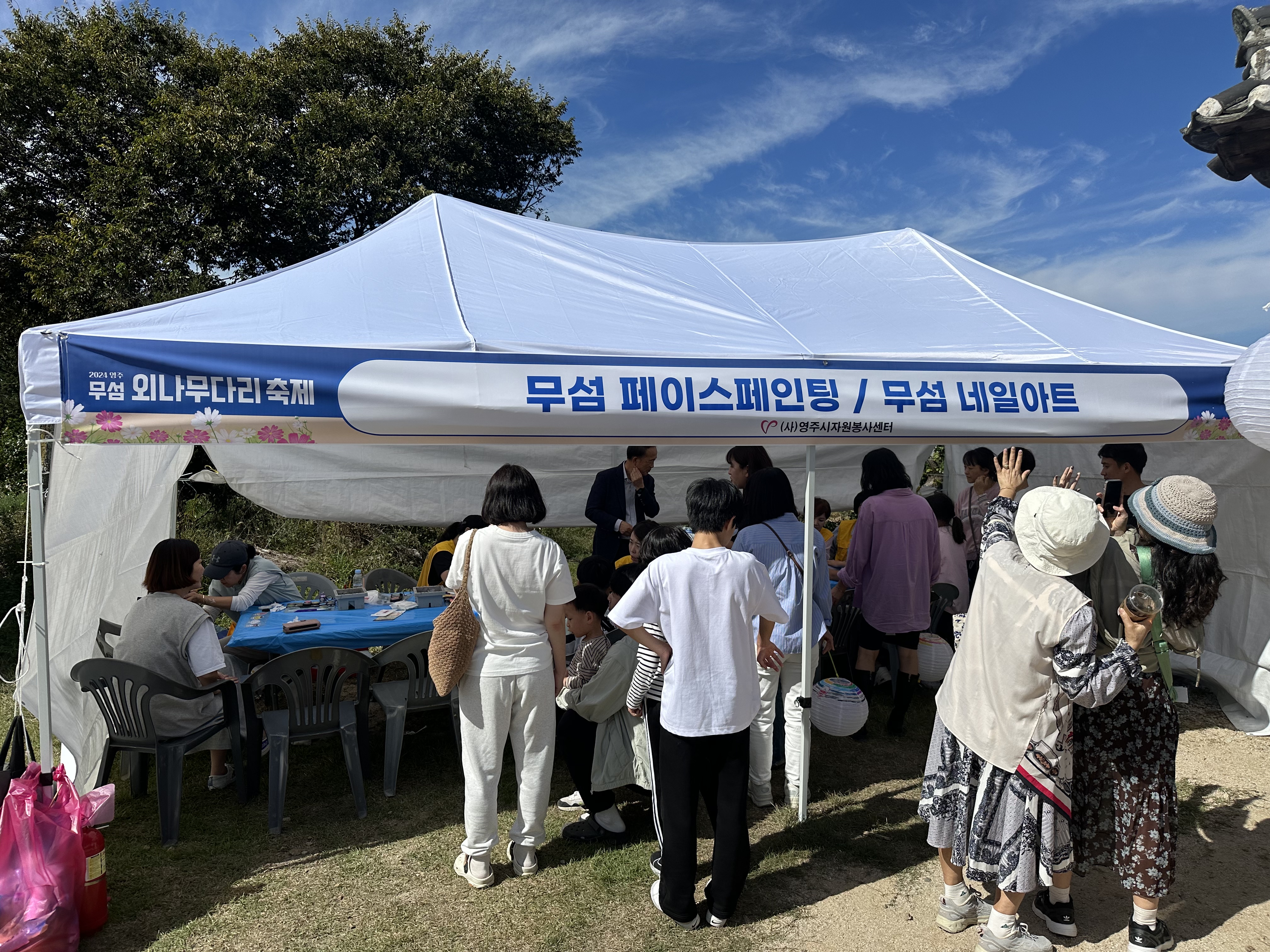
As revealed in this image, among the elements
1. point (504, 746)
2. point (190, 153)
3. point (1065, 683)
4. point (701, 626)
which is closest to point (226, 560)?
point (504, 746)

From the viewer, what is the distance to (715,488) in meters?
2.78

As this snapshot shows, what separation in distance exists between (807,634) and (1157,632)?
4.41ft

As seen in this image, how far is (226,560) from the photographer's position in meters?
4.83

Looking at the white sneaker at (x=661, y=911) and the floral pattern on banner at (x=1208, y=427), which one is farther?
the floral pattern on banner at (x=1208, y=427)

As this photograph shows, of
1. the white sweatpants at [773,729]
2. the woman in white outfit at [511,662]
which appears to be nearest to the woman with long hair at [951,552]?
the white sweatpants at [773,729]

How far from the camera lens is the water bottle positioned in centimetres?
229

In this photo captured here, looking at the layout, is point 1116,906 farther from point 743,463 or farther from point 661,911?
point 743,463

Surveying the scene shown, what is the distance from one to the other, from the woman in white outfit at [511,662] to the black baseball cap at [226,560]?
7.93ft

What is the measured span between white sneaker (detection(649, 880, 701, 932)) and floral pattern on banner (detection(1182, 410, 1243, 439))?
3254 millimetres

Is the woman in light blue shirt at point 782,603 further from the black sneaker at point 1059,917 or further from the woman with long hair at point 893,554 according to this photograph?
the black sneaker at point 1059,917

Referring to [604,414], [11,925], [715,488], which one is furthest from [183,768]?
[715,488]

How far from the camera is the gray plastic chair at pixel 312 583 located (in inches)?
227

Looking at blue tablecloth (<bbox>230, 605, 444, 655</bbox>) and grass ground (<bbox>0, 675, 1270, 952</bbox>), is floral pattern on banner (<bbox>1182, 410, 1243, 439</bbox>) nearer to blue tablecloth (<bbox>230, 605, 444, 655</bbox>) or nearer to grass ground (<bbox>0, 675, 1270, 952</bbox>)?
grass ground (<bbox>0, 675, 1270, 952</bbox>)

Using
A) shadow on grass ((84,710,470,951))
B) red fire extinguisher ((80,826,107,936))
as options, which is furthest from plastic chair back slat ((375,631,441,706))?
red fire extinguisher ((80,826,107,936))
